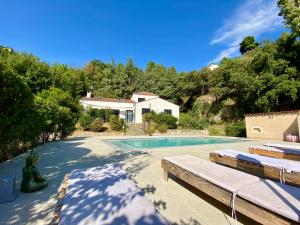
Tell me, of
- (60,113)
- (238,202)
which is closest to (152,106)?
(60,113)

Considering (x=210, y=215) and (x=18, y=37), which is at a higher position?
(x=18, y=37)

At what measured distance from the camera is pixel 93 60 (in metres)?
47.8

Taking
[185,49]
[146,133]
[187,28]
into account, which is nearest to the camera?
[146,133]

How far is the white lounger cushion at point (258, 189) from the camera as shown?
2.54 meters

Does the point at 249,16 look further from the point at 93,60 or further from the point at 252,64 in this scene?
the point at 93,60

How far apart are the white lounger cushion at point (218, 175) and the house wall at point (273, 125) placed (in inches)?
618

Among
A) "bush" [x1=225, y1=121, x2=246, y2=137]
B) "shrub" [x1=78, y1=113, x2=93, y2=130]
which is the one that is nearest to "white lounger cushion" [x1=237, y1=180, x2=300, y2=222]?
"bush" [x1=225, y1=121, x2=246, y2=137]

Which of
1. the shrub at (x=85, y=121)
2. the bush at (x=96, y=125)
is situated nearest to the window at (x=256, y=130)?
the bush at (x=96, y=125)

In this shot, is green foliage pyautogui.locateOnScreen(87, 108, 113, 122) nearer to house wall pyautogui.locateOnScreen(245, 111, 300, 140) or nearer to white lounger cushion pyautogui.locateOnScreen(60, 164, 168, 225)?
house wall pyautogui.locateOnScreen(245, 111, 300, 140)

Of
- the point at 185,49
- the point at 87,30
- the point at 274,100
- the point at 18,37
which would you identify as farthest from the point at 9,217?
the point at 185,49

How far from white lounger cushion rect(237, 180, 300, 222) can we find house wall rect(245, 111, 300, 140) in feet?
53.3

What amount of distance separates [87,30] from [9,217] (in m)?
27.1

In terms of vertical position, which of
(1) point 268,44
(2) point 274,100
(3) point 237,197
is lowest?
(3) point 237,197

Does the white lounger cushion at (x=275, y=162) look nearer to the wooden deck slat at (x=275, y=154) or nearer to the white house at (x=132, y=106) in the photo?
the wooden deck slat at (x=275, y=154)
